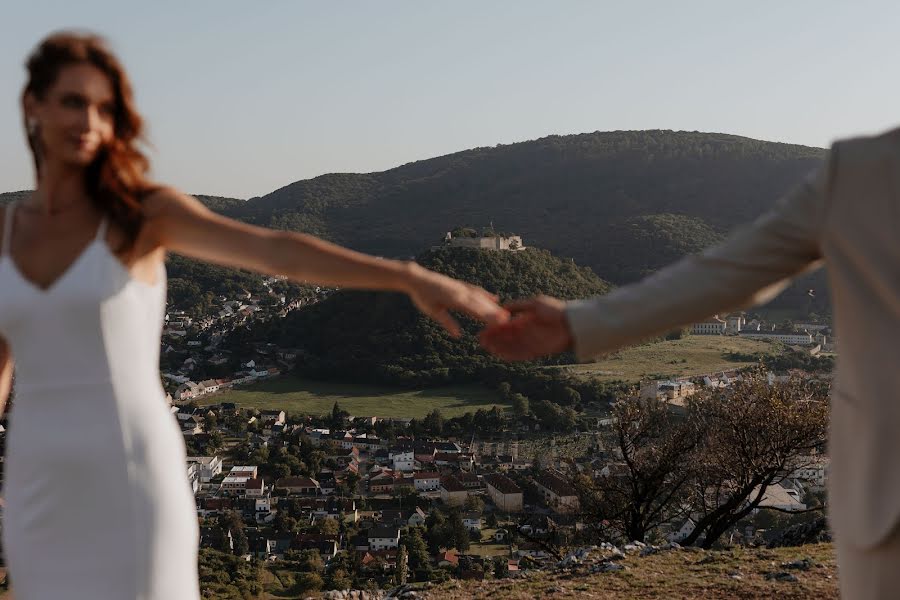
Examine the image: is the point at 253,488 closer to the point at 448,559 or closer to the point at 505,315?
the point at 448,559

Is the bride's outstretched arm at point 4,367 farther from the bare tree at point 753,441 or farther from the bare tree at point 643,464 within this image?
the bare tree at point 643,464

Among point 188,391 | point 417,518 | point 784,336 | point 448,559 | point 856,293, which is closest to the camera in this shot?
point 856,293

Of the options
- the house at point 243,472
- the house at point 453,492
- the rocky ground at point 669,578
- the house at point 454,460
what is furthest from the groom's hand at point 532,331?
the house at point 454,460

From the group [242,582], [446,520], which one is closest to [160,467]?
[242,582]

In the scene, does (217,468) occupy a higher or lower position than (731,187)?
lower

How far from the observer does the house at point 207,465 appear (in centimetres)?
4045

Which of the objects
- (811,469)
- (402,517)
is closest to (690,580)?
(811,469)

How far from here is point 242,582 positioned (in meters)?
19.6

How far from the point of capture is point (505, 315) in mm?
2287

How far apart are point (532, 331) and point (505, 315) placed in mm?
236

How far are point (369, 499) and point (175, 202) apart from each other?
3779 cm

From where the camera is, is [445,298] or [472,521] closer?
[445,298]

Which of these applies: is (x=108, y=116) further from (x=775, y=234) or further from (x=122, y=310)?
(x=775, y=234)

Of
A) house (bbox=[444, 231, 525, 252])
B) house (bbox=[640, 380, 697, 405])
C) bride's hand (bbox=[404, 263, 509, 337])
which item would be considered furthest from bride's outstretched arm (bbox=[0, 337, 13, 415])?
house (bbox=[444, 231, 525, 252])
